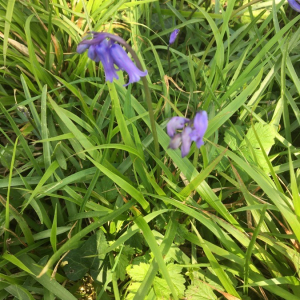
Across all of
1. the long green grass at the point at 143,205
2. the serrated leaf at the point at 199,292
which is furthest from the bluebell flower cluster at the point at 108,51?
the serrated leaf at the point at 199,292

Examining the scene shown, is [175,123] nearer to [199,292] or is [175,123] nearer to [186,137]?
[186,137]

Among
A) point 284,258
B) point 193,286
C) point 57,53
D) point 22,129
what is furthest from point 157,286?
point 57,53

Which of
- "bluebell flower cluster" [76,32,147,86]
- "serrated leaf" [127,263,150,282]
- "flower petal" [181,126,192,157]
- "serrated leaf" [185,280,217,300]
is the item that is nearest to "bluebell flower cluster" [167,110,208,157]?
"flower petal" [181,126,192,157]

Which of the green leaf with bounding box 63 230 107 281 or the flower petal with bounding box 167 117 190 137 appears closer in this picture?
the flower petal with bounding box 167 117 190 137

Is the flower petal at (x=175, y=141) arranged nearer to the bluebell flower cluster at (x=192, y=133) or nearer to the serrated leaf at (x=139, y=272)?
the bluebell flower cluster at (x=192, y=133)

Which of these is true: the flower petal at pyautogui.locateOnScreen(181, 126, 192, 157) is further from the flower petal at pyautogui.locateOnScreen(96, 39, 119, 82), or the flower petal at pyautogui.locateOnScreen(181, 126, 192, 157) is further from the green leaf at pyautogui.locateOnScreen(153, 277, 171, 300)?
the green leaf at pyautogui.locateOnScreen(153, 277, 171, 300)

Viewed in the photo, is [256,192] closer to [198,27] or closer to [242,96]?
[242,96]
